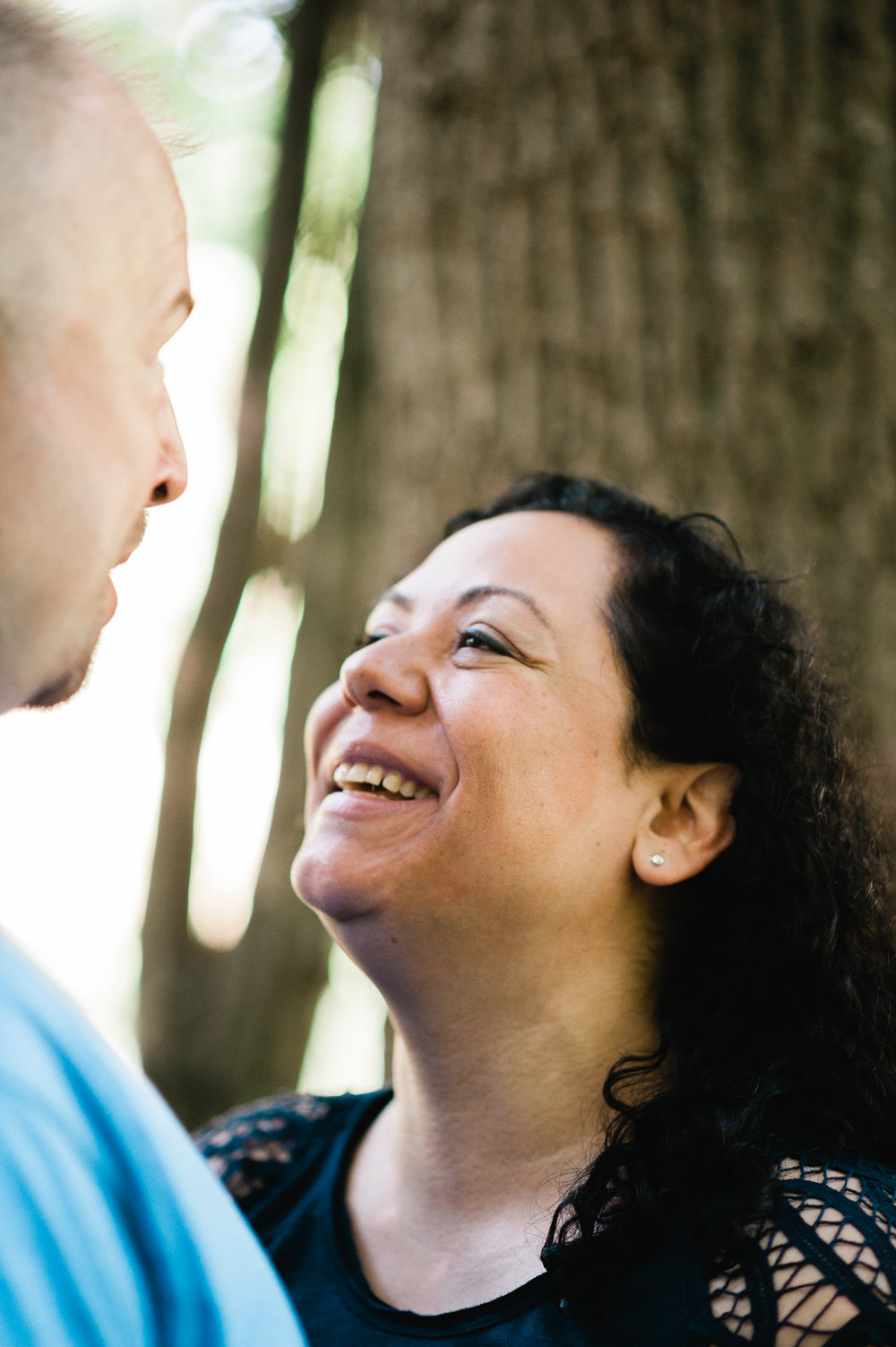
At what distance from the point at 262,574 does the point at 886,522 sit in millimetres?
1783

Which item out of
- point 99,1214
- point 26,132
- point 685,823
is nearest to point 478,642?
point 685,823

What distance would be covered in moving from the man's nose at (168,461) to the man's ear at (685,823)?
3.45 feet

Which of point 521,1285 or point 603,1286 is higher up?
point 603,1286

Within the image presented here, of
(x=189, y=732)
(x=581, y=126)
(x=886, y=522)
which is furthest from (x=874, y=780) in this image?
(x=189, y=732)

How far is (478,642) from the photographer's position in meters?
1.84

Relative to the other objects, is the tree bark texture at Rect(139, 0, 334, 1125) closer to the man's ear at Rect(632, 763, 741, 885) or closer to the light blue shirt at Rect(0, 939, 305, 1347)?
the man's ear at Rect(632, 763, 741, 885)

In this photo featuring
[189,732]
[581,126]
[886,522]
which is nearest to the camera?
[886,522]

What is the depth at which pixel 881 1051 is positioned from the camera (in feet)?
5.43

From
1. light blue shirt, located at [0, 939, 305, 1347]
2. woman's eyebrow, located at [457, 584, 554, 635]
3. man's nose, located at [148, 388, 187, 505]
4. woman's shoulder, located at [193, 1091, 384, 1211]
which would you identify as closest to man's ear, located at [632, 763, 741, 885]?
woman's eyebrow, located at [457, 584, 554, 635]

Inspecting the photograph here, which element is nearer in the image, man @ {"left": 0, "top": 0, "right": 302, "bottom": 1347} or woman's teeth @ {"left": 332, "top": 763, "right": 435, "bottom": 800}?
man @ {"left": 0, "top": 0, "right": 302, "bottom": 1347}

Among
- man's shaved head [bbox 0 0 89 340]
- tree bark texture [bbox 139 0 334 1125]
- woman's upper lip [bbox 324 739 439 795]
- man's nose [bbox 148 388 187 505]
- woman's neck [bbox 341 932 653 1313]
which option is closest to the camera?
man's shaved head [bbox 0 0 89 340]

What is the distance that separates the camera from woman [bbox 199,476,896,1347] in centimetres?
147

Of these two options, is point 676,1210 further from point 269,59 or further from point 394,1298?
point 269,59

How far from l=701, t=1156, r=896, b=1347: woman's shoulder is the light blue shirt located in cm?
73
